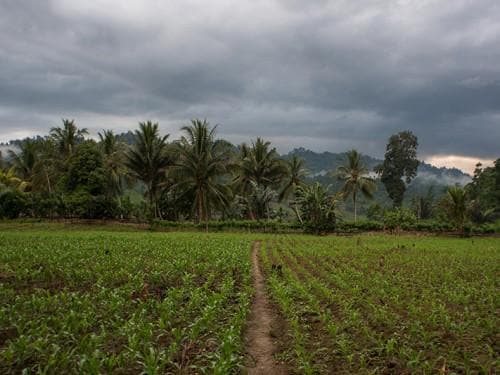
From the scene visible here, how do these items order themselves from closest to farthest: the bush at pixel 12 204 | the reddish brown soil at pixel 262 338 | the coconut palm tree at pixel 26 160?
the reddish brown soil at pixel 262 338, the bush at pixel 12 204, the coconut palm tree at pixel 26 160

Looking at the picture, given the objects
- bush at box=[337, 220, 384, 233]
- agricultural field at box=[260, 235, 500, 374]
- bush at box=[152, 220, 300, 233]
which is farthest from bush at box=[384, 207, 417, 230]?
agricultural field at box=[260, 235, 500, 374]

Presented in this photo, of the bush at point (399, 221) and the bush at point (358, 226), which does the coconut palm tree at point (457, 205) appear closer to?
the bush at point (399, 221)

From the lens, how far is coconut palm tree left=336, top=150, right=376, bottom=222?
144 ft

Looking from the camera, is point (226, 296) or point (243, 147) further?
point (243, 147)

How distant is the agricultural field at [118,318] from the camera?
502 cm

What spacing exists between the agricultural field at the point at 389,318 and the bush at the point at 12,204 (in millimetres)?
31140

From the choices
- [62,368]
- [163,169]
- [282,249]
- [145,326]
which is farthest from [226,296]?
[163,169]

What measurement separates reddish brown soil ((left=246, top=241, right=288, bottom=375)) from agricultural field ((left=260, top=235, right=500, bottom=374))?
8.2 inches

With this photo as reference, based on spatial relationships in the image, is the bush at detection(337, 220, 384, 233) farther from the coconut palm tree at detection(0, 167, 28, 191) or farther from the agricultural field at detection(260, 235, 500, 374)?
the coconut palm tree at detection(0, 167, 28, 191)

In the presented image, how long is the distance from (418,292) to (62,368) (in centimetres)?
852

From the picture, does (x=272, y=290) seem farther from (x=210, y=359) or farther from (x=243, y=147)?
(x=243, y=147)

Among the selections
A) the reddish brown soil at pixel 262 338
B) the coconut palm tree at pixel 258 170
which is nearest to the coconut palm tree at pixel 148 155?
the coconut palm tree at pixel 258 170

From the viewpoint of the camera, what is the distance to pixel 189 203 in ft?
142

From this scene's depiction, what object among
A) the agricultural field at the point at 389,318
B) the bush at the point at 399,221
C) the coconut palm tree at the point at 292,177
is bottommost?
the agricultural field at the point at 389,318
